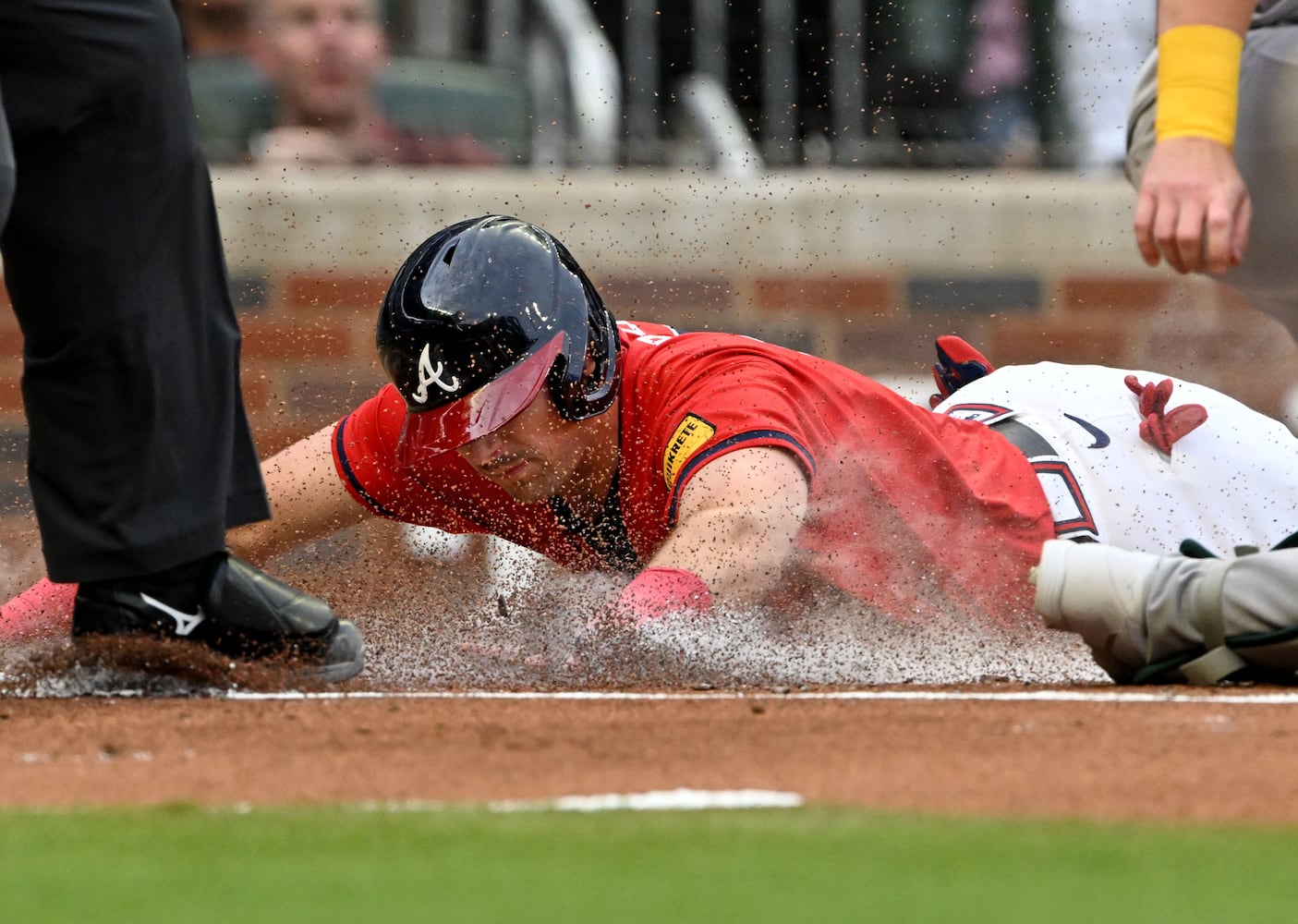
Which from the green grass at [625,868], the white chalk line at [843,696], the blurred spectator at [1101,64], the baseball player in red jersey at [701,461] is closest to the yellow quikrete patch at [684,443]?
the baseball player in red jersey at [701,461]

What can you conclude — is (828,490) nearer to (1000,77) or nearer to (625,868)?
(625,868)

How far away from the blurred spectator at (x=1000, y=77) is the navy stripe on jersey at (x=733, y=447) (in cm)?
474

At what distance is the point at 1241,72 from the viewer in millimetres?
4020

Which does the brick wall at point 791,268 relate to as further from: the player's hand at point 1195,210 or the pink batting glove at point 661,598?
the player's hand at point 1195,210

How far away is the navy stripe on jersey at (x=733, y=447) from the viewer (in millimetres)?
4168

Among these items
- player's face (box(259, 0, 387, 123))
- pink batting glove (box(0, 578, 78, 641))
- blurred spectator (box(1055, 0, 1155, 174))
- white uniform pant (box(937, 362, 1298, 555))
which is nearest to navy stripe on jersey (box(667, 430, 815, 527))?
white uniform pant (box(937, 362, 1298, 555))

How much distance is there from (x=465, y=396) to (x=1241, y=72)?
5.67 ft

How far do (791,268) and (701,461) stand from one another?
4439 mm

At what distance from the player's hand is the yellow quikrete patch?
1004 millimetres

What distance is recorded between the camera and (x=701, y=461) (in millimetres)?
4164

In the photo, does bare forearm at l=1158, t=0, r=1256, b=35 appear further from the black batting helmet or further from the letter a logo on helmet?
the letter a logo on helmet

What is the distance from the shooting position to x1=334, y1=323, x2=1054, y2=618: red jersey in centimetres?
447

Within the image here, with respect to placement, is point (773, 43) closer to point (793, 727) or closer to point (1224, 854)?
point (793, 727)

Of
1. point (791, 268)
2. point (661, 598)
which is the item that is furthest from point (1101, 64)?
point (661, 598)
